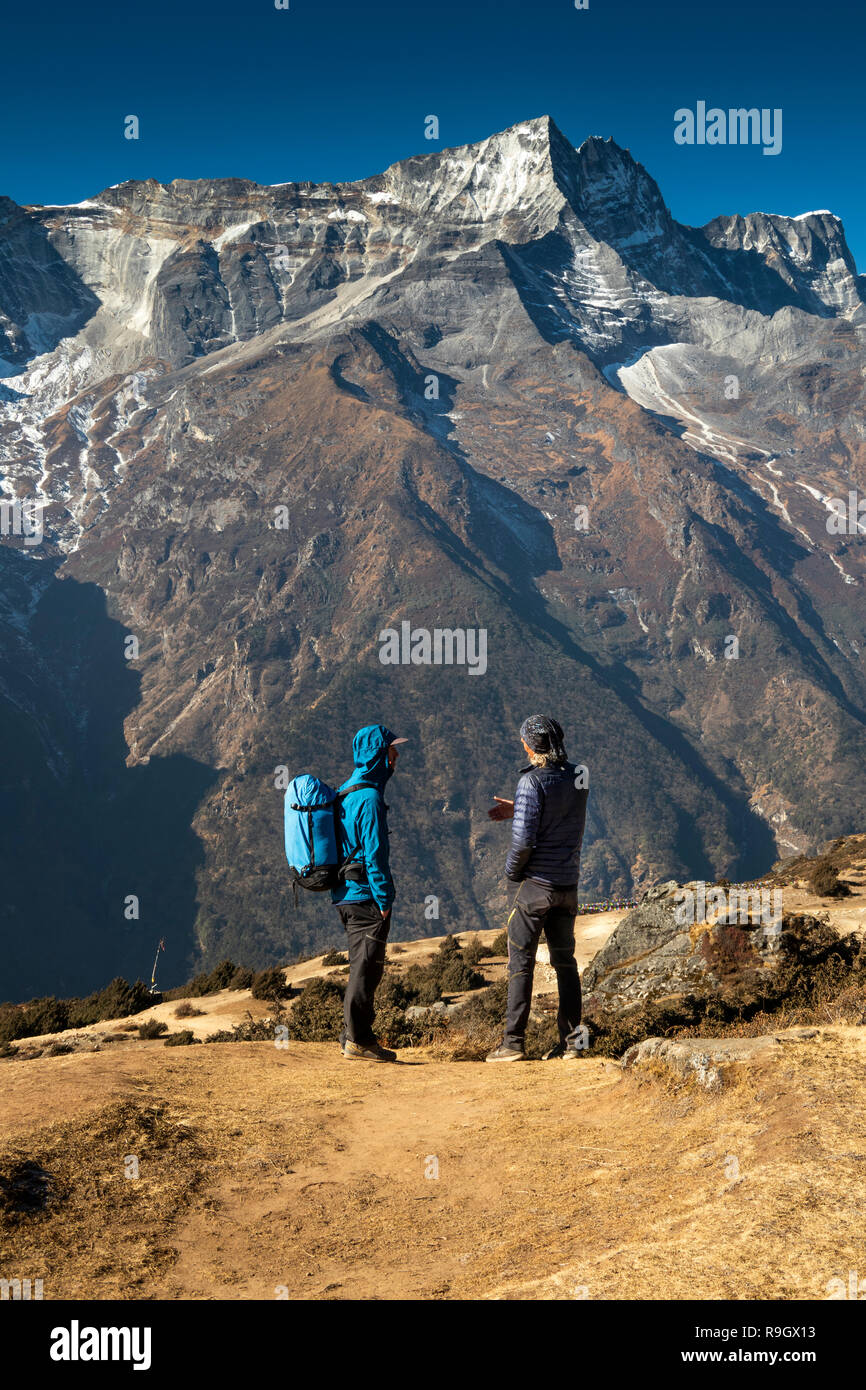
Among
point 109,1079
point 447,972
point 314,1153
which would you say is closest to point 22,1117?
point 109,1079

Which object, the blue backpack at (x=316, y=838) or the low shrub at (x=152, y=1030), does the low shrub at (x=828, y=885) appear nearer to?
the low shrub at (x=152, y=1030)

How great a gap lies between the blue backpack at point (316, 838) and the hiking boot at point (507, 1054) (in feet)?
10.1

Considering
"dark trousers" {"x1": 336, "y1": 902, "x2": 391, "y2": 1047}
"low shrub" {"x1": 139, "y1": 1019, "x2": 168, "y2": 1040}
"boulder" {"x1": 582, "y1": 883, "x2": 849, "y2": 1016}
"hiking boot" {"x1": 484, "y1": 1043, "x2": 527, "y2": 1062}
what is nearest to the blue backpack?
"dark trousers" {"x1": 336, "y1": 902, "x2": 391, "y2": 1047}

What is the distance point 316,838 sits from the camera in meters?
11.7

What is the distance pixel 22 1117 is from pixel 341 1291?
4.33 meters

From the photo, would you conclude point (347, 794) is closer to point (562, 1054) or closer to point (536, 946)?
point (536, 946)

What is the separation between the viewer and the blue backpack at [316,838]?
11.6 m

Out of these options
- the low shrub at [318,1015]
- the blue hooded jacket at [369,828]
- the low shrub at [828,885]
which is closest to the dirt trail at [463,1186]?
the blue hooded jacket at [369,828]

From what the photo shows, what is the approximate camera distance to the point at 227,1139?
30.9 ft

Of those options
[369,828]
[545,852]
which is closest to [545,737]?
[545,852]

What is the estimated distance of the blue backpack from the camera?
11648 mm

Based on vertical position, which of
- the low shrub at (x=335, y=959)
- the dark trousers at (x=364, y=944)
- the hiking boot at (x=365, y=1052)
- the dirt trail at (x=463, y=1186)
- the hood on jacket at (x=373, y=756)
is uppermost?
the hood on jacket at (x=373, y=756)

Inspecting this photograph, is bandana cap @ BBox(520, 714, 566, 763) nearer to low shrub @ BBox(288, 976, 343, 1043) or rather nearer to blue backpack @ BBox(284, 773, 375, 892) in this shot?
blue backpack @ BBox(284, 773, 375, 892)

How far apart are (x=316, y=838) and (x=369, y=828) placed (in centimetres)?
64
